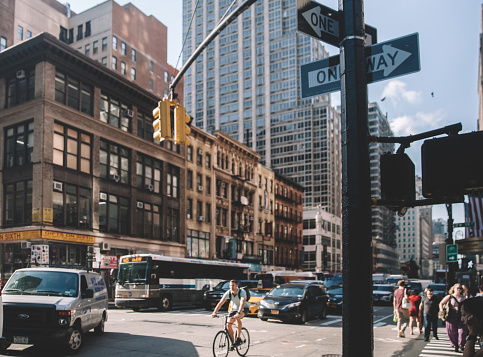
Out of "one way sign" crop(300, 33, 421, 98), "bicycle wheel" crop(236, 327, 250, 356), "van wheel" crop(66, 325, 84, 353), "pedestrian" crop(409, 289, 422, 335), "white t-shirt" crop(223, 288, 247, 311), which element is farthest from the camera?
"pedestrian" crop(409, 289, 422, 335)

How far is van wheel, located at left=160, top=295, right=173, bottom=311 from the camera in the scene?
96.2 ft

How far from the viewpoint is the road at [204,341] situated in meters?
13.2

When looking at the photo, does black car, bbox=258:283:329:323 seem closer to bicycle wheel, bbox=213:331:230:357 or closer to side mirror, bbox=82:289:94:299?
bicycle wheel, bbox=213:331:230:357

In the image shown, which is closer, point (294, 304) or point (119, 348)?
point (119, 348)

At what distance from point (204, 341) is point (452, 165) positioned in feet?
40.8

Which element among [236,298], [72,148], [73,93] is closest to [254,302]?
[236,298]

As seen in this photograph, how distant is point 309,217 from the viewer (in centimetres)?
9319

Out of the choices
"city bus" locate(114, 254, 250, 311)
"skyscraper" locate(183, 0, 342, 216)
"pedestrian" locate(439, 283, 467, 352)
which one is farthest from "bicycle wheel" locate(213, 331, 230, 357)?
"skyscraper" locate(183, 0, 342, 216)

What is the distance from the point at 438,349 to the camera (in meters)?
15.2

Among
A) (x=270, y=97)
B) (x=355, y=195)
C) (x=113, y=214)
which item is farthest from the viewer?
(x=270, y=97)

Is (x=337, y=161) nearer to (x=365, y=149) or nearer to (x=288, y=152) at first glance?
(x=288, y=152)

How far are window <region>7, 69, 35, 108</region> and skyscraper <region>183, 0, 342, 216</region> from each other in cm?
9107

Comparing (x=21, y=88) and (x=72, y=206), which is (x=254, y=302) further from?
(x=21, y=88)

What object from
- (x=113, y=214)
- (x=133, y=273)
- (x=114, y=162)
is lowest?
(x=133, y=273)
